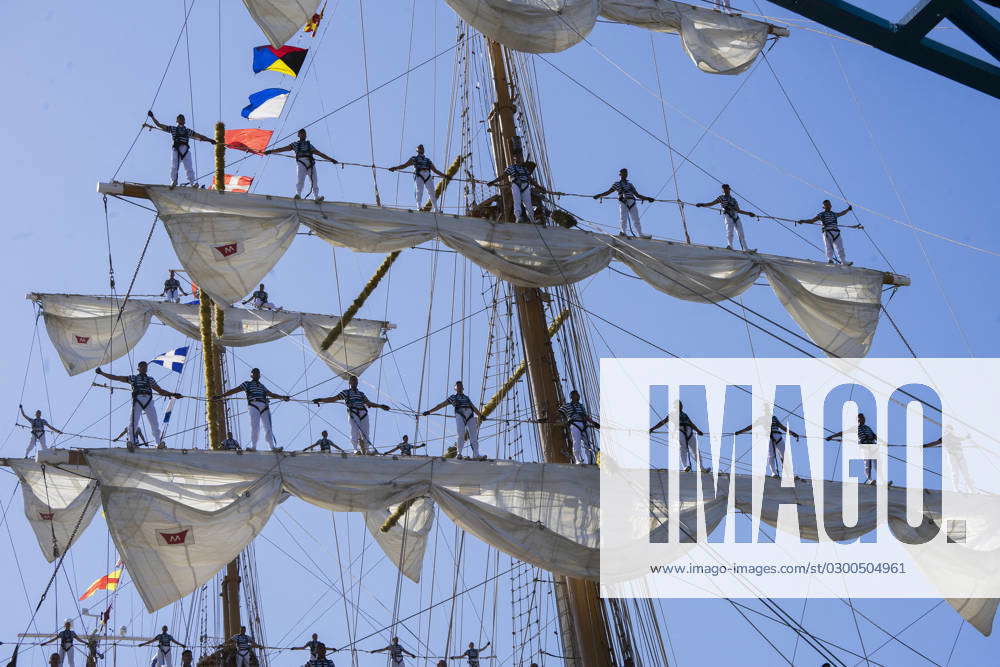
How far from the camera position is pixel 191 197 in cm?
1725

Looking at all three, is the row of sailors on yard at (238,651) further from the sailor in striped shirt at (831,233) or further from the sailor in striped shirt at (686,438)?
the sailor in striped shirt at (831,233)

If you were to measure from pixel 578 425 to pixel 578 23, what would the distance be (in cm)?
629

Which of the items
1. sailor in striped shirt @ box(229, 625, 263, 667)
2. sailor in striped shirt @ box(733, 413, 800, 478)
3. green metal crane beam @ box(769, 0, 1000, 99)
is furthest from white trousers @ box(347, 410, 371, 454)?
green metal crane beam @ box(769, 0, 1000, 99)

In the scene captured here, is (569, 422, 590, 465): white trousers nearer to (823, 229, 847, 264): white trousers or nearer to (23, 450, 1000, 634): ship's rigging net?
(23, 450, 1000, 634): ship's rigging net

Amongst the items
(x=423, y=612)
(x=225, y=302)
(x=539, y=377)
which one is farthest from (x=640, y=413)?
(x=225, y=302)

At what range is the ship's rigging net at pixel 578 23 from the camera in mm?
18266

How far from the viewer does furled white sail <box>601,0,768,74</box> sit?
20.8 metres

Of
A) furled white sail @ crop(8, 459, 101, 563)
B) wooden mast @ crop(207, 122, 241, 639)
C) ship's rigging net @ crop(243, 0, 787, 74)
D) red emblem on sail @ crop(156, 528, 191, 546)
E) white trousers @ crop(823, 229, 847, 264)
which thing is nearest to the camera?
red emblem on sail @ crop(156, 528, 191, 546)

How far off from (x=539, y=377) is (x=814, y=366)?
435cm

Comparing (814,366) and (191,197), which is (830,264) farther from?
(191,197)

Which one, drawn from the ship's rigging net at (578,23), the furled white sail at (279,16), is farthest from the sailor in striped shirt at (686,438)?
the furled white sail at (279,16)

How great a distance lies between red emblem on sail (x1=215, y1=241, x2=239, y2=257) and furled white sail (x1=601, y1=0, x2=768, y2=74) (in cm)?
745

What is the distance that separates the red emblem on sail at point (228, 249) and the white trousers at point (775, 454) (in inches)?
302

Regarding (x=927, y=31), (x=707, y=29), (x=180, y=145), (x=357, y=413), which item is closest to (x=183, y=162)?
(x=180, y=145)
